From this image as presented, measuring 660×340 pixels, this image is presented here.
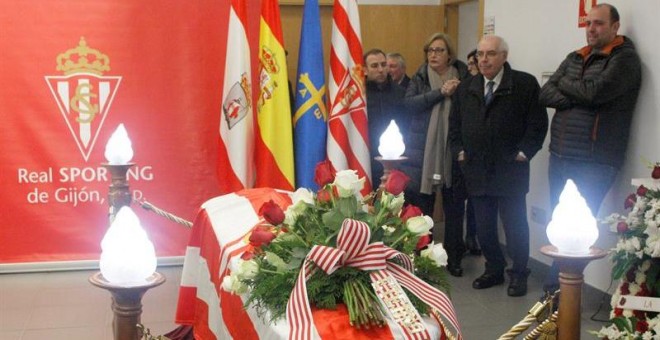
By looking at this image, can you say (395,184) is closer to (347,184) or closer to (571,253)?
(347,184)

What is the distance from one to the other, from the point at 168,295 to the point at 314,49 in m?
1.63

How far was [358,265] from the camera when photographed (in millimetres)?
1671

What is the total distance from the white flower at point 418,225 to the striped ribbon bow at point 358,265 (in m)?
0.14

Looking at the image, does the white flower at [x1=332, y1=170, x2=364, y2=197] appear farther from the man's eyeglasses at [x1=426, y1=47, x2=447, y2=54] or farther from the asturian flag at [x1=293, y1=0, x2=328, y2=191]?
the man's eyeglasses at [x1=426, y1=47, x2=447, y2=54]

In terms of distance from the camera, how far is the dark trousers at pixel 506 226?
4297 mm

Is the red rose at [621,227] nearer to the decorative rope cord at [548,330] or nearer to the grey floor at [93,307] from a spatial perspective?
the grey floor at [93,307]

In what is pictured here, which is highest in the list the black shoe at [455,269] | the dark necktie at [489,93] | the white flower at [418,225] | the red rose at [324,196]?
the dark necktie at [489,93]

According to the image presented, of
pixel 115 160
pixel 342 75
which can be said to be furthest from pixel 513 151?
pixel 115 160

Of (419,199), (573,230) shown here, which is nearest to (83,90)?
(419,199)

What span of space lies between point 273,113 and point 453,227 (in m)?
1.40

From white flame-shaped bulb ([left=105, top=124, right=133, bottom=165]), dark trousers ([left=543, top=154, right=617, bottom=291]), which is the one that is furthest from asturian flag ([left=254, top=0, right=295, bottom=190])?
white flame-shaped bulb ([left=105, top=124, right=133, bottom=165])

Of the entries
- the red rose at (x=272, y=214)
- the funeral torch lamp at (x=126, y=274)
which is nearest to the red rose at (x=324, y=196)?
the red rose at (x=272, y=214)

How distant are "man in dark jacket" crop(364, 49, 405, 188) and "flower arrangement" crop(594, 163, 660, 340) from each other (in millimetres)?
2075

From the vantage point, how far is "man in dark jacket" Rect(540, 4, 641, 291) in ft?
12.4
